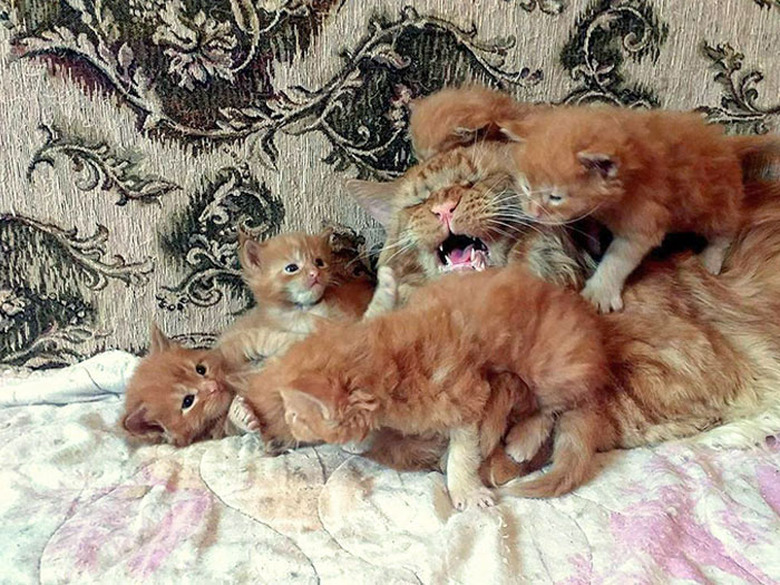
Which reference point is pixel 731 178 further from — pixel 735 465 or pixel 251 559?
pixel 251 559

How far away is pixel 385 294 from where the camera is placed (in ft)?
4.84

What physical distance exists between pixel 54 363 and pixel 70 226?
33 cm

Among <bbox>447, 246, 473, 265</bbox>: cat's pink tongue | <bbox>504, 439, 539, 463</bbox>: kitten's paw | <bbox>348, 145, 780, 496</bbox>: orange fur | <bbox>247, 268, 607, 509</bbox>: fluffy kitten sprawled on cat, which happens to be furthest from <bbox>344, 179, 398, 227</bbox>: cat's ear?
<bbox>504, 439, 539, 463</bbox>: kitten's paw

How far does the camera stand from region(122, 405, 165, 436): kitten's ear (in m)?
1.41

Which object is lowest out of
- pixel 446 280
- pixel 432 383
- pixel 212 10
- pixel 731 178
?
pixel 432 383

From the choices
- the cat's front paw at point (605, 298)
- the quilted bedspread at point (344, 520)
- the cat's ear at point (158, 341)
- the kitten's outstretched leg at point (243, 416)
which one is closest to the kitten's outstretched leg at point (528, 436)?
the quilted bedspread at point (344, 520)

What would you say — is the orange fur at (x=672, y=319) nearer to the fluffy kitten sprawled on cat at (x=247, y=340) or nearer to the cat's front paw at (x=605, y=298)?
the cat's front paw at (x=605, y=298)

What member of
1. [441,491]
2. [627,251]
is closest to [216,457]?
[441,491]

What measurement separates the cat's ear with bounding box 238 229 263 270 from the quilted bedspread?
40 cm

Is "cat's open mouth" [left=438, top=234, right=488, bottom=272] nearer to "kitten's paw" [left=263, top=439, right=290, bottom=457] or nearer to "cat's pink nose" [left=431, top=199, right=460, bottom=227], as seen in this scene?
"cat's pink nose" [left=431, top=199, right=460, bottom=227]

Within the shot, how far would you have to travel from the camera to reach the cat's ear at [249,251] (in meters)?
1.58

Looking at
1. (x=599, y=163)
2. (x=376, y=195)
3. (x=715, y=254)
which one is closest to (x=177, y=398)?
(x=376, y=195)

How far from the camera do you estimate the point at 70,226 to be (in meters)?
1.56

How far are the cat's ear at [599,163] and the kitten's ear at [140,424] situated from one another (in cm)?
91
